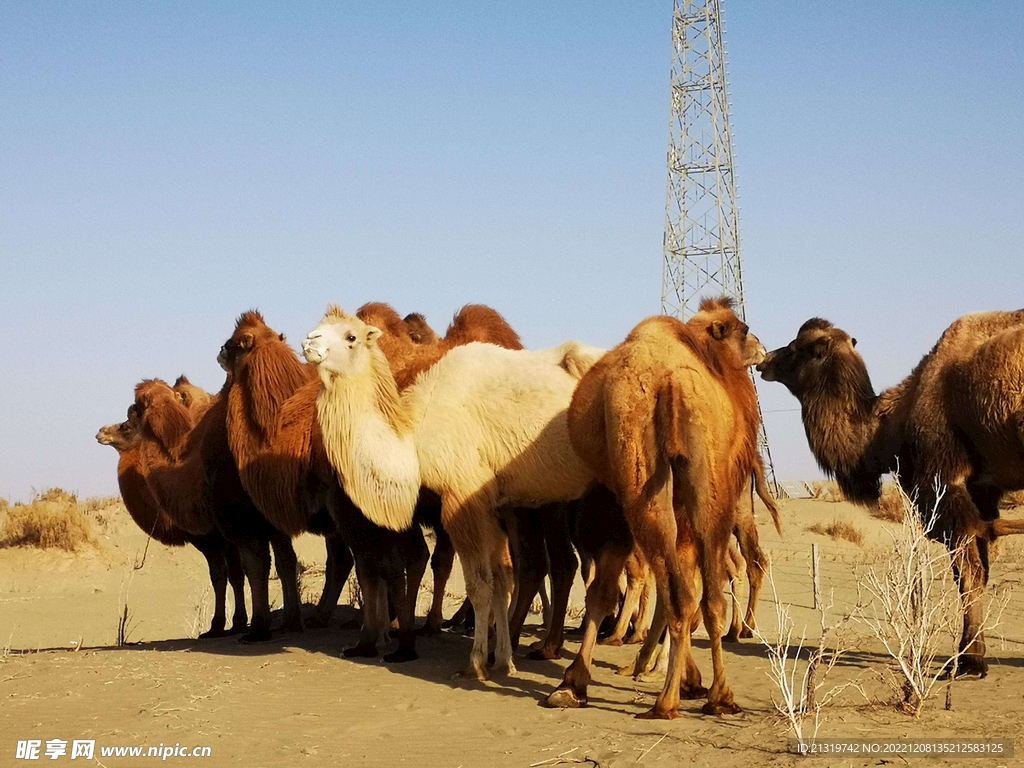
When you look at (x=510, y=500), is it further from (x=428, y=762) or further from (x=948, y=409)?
(x=948, y=409)

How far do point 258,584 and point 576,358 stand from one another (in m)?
4.03

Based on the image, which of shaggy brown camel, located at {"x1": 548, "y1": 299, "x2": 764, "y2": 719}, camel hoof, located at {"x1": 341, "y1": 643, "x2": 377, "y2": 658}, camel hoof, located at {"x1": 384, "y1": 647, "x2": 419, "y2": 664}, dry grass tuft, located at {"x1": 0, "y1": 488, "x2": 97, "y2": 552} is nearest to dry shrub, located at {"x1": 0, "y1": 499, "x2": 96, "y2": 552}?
dry grass tuft, located at {"x1": 0, "y1": 488, "x2": 97, "y2": 552}

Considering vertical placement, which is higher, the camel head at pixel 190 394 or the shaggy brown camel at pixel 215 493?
the camel head at pixel 190 394

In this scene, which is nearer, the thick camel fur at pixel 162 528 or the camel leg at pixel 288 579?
the camel leg at pixel 288 579

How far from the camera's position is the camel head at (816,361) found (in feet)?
30.6

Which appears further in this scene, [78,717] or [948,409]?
[948,409]

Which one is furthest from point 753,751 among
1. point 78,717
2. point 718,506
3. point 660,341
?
point 78,717

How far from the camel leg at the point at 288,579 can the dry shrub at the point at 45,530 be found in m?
11.8

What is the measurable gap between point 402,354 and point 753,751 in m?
5.58

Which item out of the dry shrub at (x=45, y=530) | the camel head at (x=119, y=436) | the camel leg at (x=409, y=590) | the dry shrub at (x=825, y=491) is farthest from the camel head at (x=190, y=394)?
the dry shrub at (x=825, y=491)

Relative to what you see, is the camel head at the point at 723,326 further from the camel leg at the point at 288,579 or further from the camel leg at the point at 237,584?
the camel leg at the point at 237,584

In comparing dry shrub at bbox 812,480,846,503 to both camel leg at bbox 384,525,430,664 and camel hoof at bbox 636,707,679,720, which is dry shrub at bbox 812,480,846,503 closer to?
camel leg at bbox 384,525,430,664

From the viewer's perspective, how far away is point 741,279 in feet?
89.4

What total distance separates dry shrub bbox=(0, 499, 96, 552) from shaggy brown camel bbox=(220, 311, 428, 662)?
12268 millimetres
